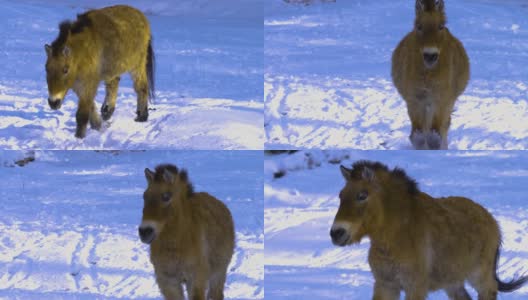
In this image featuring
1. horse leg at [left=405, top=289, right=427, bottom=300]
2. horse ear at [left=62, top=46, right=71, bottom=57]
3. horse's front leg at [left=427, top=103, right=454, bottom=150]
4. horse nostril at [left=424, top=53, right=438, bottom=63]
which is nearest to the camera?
horse leg at [left=405, top=289, right=427, bottom=300]

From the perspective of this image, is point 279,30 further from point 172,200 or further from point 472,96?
point 172,200

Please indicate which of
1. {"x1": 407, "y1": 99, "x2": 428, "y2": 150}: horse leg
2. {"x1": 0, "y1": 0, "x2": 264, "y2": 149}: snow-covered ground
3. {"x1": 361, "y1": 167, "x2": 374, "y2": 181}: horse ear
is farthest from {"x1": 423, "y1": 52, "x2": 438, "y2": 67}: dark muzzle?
{"x1": 0, "y1": 0, "x2": 264, "y2": 149}: snow-covered ground

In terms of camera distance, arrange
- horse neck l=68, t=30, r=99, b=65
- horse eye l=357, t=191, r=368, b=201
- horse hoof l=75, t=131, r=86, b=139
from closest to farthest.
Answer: horse eye l=357, t=191, r=368, b=201
horse neck l=68, t=30, r=99, b=65
horse hoof l=75, t=131, r=86, b=139

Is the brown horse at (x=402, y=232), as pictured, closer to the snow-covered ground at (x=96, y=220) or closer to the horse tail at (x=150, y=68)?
the snow-covered ground at (x=96, y=220)

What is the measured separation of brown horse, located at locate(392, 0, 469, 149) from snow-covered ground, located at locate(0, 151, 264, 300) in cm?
203

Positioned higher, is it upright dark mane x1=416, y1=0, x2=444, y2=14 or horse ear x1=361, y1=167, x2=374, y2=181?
upright dark mane x1=416, y1=0, x2=444, y2=14

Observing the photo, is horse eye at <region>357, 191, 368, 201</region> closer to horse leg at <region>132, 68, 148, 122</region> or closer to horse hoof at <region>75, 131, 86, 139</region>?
horse hoof at <region>75, 131, 86, 139</region>

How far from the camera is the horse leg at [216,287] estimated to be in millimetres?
6043

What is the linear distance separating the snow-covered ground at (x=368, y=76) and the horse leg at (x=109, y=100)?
1.76 m

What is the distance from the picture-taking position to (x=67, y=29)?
8.22 m

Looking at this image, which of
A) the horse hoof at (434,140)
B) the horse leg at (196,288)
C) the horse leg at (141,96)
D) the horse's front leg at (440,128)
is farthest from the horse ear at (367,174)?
the horse leg at (141,96)

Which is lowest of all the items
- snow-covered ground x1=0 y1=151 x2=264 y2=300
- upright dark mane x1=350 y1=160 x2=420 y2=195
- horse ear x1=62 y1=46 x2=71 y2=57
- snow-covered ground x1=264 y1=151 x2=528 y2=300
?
snow-covered ground x1=0 y1=151 x2=264 y2=300

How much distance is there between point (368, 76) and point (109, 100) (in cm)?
434

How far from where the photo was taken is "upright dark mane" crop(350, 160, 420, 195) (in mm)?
4957
